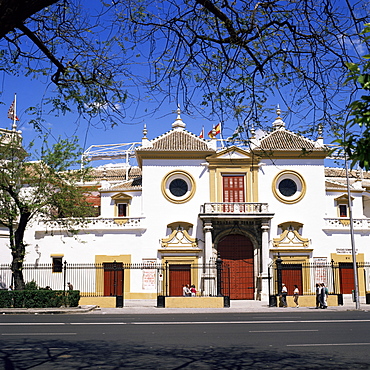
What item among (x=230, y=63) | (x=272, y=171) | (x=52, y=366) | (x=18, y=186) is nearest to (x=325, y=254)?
(x=272, y=171)

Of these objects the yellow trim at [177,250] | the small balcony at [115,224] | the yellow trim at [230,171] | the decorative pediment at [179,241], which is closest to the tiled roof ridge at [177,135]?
the yellow trim at [230,171]

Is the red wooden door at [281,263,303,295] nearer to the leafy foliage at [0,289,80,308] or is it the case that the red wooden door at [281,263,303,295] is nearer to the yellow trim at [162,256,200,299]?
the yellow trim at [162,256,200,299]

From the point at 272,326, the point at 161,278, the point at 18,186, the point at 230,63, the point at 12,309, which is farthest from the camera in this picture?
the point at 161,278

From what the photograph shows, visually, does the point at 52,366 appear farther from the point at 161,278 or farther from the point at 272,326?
the point at 161,278

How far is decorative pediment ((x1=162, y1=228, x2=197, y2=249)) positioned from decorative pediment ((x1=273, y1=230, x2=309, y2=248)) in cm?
564

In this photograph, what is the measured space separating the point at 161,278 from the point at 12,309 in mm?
11598

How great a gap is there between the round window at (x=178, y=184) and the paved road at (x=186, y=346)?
2125 cm

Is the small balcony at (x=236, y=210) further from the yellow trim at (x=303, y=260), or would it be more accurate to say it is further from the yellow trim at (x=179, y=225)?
the yellow trim at (x=303, y=260)

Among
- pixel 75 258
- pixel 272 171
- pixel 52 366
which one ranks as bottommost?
pixel 52 366

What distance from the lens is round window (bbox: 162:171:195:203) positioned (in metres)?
39.0

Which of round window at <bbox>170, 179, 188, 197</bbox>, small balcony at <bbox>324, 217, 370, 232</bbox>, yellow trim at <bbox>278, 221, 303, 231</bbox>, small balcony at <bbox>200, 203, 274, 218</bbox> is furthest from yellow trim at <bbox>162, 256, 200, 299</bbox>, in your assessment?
small balcony at <bbox>324, 217, 370, 232</bbox>

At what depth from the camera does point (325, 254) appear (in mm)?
38156

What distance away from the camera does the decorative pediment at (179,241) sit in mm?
37750

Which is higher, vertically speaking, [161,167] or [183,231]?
[161,167]
